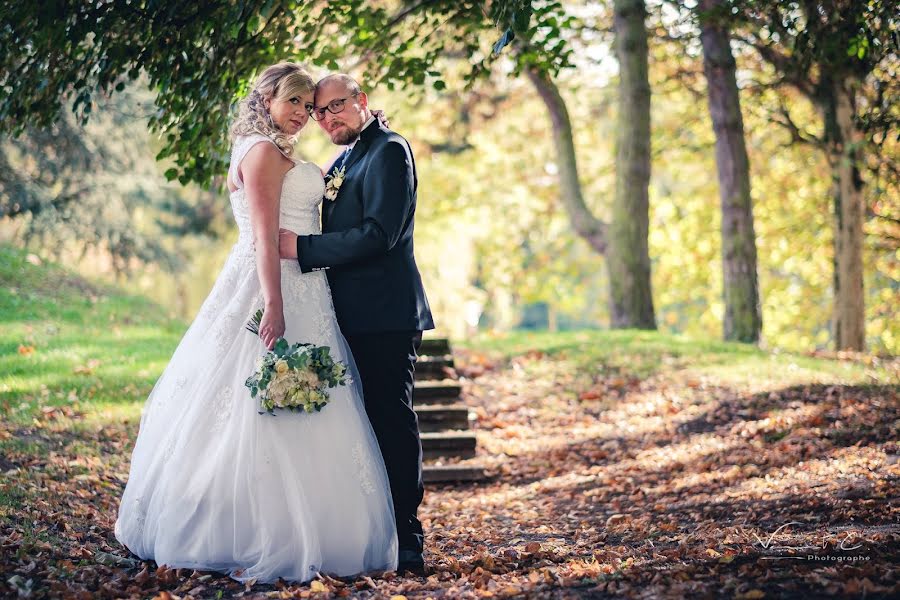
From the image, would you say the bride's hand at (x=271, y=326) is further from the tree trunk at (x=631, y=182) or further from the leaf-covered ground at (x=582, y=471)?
the tree trunk at (x=631, y=182)

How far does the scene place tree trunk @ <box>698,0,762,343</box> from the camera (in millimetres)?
13508

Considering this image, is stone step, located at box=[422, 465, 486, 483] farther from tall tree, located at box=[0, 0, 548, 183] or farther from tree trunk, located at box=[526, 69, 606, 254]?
tree trunk, located at box=[526, 69, 606, 254]

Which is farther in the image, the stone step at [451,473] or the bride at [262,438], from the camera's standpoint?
A: the stone step at [451,473]

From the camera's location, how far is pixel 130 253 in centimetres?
1573

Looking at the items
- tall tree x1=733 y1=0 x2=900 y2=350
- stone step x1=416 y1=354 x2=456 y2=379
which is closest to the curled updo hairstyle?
stone step x1=416 y1=354 x2=456 y2=379

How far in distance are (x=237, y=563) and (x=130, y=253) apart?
1233 centimetres

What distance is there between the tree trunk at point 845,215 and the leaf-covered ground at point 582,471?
1.90 meters

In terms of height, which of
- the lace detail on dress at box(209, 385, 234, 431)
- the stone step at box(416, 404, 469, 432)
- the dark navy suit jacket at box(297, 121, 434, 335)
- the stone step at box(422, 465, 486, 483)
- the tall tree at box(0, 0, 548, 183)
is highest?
the tall tree at box(0, 0, 548, 183)

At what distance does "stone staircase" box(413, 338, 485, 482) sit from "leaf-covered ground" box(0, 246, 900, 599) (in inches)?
7.2

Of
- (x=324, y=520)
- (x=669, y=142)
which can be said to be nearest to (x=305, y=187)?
(x=324, y=520)

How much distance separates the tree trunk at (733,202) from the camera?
13508 mm

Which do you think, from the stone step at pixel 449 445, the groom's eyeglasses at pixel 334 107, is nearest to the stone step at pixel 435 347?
the stone step at pixel 449 445

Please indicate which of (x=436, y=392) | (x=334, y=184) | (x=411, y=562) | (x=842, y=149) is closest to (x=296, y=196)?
(x=334, y=184)

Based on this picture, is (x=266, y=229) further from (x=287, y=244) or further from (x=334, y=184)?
(x=334, y=184)
